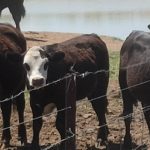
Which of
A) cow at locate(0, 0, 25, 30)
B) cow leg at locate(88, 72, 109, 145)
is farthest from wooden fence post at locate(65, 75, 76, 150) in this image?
cow at locate(0, 0, 25, 30)

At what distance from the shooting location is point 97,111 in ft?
27.4

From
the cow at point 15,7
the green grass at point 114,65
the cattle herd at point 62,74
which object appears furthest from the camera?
the cow at point 15,7

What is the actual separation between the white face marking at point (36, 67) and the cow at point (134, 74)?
123 cm

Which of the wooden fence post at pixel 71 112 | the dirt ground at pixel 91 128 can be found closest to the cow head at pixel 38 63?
the dirt ground at pixel 91 128

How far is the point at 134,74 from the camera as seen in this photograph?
301 inches

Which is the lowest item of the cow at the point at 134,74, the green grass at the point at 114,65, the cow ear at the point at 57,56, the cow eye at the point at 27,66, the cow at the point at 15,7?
the green grass at the point at 114,65

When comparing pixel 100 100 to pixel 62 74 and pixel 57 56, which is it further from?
pixel 57 56

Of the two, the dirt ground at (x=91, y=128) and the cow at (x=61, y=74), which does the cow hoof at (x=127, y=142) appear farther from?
the cow at (x=61, y=74)

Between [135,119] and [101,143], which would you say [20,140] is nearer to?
[101,143]

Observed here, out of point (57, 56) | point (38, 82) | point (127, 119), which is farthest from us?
point (127, 119)

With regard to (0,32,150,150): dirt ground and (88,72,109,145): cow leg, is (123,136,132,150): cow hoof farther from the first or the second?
(88,72,109,145): cow leg

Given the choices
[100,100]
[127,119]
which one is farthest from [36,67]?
[127,119]

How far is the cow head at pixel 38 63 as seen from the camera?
6859mm

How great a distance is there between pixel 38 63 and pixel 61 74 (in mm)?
442
